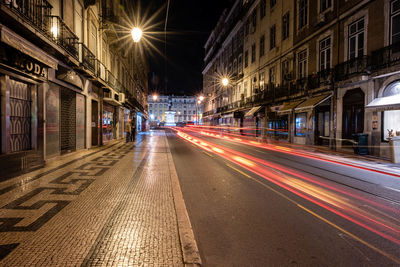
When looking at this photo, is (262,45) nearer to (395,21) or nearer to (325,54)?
(325,54)

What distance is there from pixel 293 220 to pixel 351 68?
14.7 metres

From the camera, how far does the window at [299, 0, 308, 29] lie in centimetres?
1950

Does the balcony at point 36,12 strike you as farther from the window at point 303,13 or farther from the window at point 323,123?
the window at point 303,13

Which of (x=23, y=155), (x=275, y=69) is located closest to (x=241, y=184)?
(x=23, y=155)

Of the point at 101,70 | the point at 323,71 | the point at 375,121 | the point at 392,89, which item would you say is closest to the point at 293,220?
the point at 375,121

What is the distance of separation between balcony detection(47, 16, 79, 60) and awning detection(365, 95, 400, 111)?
1595 centimetres

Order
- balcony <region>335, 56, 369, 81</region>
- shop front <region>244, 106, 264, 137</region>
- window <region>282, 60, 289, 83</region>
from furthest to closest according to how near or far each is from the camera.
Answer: shop front <region>244, 106, 264, 137</region>
window <region>282, 60, 289, 83</region>
balcony <region>335, 56, 369, 81</region>

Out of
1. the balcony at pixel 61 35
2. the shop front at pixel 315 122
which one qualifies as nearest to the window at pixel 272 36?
the shop front at pixel 315 122

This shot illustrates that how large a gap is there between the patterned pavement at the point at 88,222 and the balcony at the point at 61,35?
6314 millimetres

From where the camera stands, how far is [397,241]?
3.07 metres

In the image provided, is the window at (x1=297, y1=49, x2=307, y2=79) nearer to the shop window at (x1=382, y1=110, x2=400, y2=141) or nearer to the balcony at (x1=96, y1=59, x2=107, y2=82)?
the shop window at (x1=382, y1=110, x2=400, y2=141)

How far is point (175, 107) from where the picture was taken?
12619cm

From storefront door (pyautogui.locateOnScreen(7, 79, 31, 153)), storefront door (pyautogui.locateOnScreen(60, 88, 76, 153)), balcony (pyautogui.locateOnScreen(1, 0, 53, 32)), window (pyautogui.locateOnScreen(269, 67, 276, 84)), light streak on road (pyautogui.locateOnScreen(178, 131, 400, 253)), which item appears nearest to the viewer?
light streak on road (pyautogui.locateOnScreen(178, 131, 400, 253))

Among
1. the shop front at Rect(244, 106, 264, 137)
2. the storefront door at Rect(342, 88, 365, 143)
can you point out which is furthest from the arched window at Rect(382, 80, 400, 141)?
the shop front at Rect(244, 106, 264, 137)
